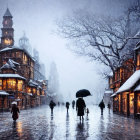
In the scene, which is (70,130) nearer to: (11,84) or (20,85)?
(11,84)

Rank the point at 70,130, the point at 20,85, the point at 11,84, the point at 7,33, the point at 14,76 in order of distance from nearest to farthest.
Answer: the point at 70,130
the point at 14,76
the point at 11,84
the point at 20,85
the point at 7,33

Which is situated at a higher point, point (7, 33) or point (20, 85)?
point (7, 33)

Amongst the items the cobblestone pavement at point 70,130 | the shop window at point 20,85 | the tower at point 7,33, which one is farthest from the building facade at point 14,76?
the cobblestone pavement at point 70,130

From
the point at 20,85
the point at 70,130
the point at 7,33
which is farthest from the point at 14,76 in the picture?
the point at 70,130

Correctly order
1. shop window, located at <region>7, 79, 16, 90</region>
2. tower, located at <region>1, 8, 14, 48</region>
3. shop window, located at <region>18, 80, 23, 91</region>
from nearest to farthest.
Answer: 1. shop window, located at <region>7, 79, 16, 90</region>
2. shop window, located at <region>18, 80, 23, 91</region>
3. tower, located at <region>1, 8, 14, 48</region>

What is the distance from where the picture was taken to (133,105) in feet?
75.9

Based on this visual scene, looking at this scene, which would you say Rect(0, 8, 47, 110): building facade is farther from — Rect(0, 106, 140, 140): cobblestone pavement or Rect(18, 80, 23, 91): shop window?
Rect(0, 106, 140, 140): cobblestone pavement

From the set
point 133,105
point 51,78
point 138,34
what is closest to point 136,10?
point 138,34

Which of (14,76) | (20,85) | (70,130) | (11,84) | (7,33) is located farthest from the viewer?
(7,33)

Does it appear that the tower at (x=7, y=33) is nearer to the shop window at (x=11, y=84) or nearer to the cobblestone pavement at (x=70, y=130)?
the shop window at (x=11, y=84)

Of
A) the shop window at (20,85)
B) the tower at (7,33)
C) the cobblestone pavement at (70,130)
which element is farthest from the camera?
the tower at (7,33)

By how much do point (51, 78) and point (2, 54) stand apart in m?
85.5

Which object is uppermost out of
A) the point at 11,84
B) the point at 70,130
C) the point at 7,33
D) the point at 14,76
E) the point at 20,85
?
the point at 7,33

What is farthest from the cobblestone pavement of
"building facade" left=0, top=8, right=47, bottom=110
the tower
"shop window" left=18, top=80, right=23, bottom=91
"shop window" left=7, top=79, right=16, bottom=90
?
the tower
